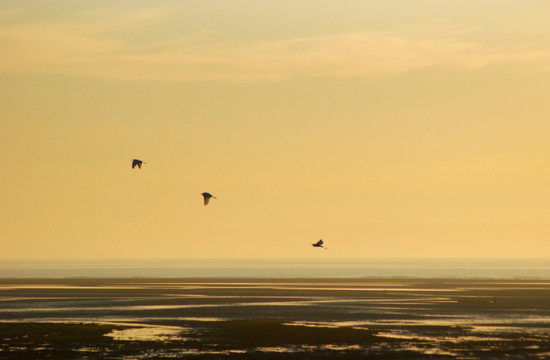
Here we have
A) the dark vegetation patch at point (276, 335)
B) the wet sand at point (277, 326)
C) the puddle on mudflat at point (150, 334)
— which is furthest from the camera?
the puddle on mudflat at point (150, 334)

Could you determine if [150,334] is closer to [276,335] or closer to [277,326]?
[276,335]

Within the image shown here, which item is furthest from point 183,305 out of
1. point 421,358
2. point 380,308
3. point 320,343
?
point 421,358

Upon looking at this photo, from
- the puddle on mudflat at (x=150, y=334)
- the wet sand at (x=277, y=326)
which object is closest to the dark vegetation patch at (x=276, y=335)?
the wet sand at (x=277, y=326)

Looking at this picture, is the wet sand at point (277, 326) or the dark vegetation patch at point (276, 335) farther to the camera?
the dark vegetation patch at point (276, 335)

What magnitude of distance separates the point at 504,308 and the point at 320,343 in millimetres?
30591

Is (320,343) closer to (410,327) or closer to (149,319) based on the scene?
(410,327)

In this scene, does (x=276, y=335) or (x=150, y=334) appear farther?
(x=150, y=334)

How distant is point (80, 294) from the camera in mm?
107250

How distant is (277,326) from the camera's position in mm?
64562

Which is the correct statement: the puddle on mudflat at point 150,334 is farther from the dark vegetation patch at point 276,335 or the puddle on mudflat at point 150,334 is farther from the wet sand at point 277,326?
the dark vegetation patch at point 276,335

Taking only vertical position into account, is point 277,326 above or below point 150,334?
above

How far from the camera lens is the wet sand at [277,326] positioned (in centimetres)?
5097

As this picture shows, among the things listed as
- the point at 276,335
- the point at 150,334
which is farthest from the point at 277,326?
the point at 150,334

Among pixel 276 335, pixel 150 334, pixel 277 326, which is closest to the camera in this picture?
pixel 276 335
